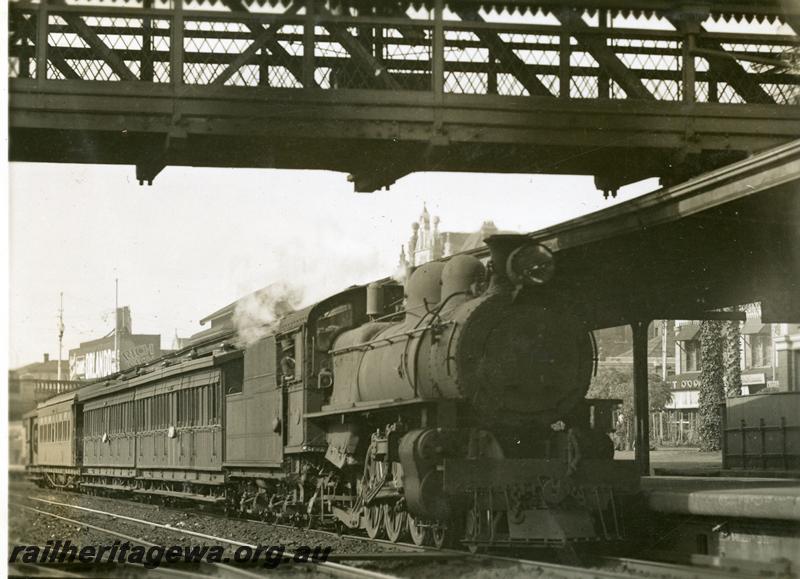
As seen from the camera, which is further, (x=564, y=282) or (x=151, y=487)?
(x=151, y=487)

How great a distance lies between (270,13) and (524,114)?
133 inches

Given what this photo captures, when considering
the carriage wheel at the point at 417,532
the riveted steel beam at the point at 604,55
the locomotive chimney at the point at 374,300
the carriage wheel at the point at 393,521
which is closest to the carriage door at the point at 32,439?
the locomotive chimney at the point at 374,300

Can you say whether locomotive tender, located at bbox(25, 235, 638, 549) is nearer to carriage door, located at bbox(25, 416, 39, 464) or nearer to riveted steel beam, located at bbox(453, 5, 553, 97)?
riveted steel beam, located at bbox(453, 5, 553, 97)

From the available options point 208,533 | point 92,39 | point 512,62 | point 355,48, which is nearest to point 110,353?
point 208,533

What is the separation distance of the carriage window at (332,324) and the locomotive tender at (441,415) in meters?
0.02

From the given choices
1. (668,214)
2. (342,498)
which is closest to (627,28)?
(668,214)

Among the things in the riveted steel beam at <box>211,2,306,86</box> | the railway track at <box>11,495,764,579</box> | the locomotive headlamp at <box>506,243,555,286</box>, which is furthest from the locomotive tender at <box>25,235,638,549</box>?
the riveted steel beam at <box>211,2,306,86</box>

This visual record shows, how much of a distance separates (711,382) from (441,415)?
3020cm

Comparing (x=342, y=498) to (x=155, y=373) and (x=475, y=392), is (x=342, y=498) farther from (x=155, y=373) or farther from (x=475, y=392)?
(x=155, y=373)

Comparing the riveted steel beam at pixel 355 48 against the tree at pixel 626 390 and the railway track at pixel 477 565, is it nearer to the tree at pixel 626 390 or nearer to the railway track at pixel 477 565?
the railway track at pixel 477 565

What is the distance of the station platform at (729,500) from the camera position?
37.7 ft

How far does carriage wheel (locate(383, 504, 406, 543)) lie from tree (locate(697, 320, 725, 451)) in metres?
28.2

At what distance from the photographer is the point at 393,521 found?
14.7 metres

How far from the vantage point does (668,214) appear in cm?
1291
